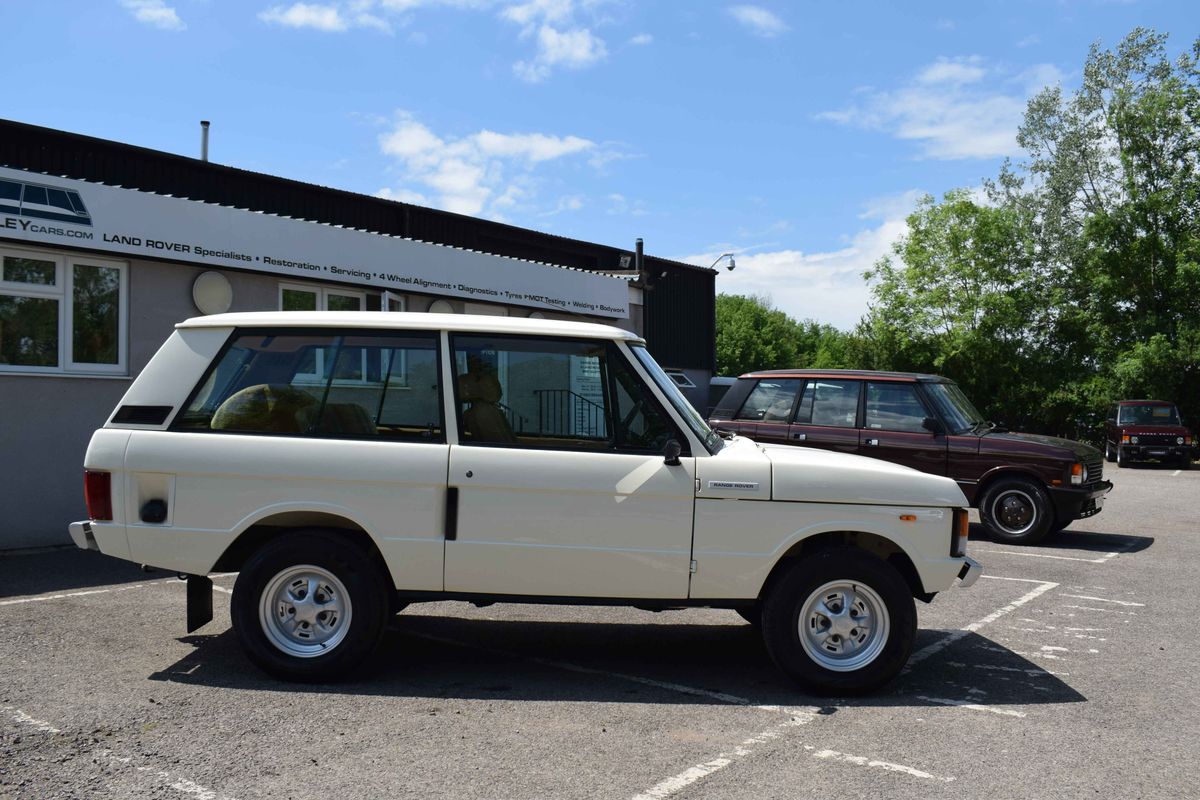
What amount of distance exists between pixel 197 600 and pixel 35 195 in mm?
6121

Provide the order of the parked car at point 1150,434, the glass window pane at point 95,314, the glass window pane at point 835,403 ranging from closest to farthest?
1. the glass window pane at point 95,314
2. the glass window pane at point 835,403
3. the parked car at point 1150,434

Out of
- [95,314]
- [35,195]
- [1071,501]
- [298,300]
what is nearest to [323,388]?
[35,195]

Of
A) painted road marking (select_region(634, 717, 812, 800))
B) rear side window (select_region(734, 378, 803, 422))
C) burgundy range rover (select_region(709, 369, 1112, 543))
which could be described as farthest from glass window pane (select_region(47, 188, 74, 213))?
painted road marking (select_region(634, 717, 812, 800))

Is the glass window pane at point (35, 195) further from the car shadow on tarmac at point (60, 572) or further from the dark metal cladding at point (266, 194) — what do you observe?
the car shadow on tarmac at point (60, 572)

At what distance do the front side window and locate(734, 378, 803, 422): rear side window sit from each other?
690 centimetres

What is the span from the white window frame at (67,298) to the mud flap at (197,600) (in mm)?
5782

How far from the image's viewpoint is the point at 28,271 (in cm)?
1005

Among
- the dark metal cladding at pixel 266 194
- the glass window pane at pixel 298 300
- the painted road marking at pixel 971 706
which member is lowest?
the painted road marking at pixel 971 706

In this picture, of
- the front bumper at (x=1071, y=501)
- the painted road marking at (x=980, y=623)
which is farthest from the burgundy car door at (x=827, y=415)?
the painted road marking at (x=980, y=623)

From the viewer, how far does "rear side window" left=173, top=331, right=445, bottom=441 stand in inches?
214

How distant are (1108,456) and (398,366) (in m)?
30.7

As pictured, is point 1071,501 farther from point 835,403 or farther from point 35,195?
point 35,195

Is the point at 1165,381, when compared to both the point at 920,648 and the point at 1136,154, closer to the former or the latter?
the point at 1136,154

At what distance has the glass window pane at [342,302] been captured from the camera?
13.5 metres
